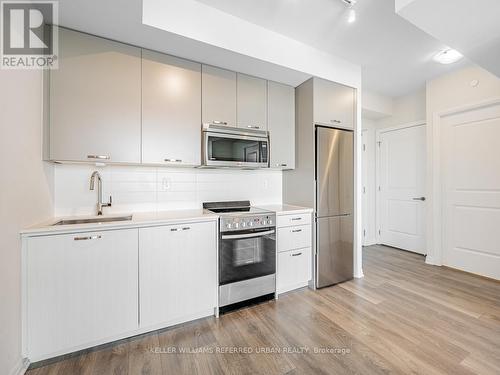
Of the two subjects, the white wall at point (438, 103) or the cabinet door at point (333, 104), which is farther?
the white wall at point (438, 103)

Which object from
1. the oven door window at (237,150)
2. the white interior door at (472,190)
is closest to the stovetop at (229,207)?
the oven door window at (237,150)

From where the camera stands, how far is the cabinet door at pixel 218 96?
89.3 inches

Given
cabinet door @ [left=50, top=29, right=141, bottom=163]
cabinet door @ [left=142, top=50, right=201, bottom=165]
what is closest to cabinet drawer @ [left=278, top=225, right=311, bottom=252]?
cabinet door @ [left=142, top=50, right=201, bottom=165]

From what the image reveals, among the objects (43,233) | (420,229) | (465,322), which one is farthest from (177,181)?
(420,229)

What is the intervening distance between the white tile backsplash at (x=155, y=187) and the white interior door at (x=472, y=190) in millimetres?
2616

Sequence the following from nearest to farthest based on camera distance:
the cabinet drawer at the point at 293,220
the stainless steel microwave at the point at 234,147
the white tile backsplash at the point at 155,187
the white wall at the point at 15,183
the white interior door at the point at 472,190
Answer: the white wall at the point at 15,183 < the white tile backsplash at the point at 155,187 < the stainless steel microwave at the point at 234,147 < the cabinet drawer at the point at 293,220 < the white interior door at the point at 472,190

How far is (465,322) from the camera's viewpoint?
1.99 meters

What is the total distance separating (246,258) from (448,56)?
3.35 meters

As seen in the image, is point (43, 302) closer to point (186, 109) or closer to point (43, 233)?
point (43, 233)

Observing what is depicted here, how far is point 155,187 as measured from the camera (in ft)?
7.77

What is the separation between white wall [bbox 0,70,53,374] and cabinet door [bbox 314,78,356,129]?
2518mm

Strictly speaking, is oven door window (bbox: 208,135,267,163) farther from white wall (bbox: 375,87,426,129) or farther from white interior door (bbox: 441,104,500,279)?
white wall (bbox: 375,87,426,129)

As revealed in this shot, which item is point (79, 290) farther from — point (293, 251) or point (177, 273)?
point (293, 251)

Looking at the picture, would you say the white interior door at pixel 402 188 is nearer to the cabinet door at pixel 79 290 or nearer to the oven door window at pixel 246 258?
the oven door window at pixel 246 258
